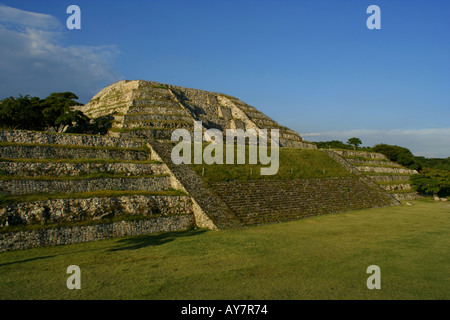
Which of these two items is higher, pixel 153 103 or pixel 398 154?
pixel 153 103

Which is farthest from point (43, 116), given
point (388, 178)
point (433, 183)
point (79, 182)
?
point (433, 183)

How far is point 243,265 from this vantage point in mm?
10594

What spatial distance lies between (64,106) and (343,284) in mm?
32136

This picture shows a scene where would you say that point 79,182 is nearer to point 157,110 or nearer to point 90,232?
point 90,232

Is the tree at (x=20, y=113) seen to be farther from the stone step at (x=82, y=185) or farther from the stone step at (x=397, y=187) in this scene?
the stone step at (x=397, y=187)

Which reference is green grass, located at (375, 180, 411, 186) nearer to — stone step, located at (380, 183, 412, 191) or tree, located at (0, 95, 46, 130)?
stone step, located at (380, 183, 412, 191)

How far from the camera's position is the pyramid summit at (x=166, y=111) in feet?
102

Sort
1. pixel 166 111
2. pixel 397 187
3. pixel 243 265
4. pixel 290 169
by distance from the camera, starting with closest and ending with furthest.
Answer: pixel 243 265, pixel 290 169, pixel 166 111, pixel 397 187

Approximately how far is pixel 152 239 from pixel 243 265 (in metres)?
5.93

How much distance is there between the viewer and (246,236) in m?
15.1

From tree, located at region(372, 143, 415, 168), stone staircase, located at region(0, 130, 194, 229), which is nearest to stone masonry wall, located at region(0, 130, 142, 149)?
stone staircase, located at region(0, 130, 194, 229)

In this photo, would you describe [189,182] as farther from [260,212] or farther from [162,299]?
[162,299]

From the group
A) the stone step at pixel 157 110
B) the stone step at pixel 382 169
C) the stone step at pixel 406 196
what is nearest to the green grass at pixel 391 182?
the stone step at pixel 406 196
